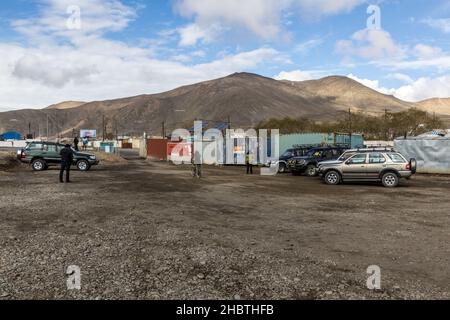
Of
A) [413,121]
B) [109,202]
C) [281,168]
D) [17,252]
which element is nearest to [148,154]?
[281,168]

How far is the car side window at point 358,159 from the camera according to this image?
59.4ft

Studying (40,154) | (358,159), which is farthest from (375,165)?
(40,154)

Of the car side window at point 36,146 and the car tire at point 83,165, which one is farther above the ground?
the car side window at point 36,146

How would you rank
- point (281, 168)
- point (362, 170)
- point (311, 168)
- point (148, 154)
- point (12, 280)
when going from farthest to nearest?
1. point (148, 154)
2. point (281, 168)
3. point (311, 168)
4. point (362, 170)
5. point (12, 280)

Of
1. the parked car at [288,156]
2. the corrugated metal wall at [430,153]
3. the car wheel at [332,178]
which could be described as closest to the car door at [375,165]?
the car wheel at [332,178]

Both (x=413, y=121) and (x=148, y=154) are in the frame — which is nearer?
(x=148, y=154)

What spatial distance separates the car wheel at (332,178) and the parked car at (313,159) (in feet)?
14.9

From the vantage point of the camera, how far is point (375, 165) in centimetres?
1780

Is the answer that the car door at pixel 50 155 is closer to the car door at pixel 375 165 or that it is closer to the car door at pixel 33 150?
the car door at pixel 33 150

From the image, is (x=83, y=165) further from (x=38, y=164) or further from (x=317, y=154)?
(x=317, y=154)

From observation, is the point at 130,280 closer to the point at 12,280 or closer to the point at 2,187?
the point at 12,280

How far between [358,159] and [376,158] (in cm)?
78
